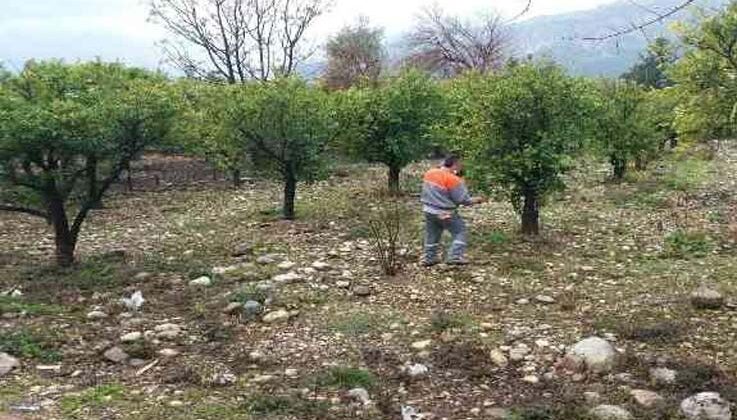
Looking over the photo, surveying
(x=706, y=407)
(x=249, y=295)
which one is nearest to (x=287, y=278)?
(x=249, y=295)

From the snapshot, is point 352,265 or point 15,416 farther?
point 352,265

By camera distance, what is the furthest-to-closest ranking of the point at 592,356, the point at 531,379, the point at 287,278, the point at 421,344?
the point at 287,278 → the point at 421,344 → the point at 592,356 → the point at 531,379

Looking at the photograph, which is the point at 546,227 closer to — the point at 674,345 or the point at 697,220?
the point at 697,220

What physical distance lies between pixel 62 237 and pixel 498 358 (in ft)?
24.0

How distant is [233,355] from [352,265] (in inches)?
136

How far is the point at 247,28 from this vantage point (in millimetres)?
36656

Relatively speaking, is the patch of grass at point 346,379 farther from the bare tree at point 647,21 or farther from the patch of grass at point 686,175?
the patch of grass at point 686,175

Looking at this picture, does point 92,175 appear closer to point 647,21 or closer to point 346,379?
point 346,379

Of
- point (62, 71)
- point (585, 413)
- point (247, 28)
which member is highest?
point (247, 28)

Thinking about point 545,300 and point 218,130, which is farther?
point 218,130

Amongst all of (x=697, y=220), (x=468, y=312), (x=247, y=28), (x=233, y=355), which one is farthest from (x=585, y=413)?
(x=247, y=28)

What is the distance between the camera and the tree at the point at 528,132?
11.4 meters

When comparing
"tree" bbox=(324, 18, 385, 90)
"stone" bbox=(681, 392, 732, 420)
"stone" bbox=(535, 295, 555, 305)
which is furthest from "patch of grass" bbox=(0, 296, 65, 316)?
"tree" bbox=(324, 18, 385, 90)

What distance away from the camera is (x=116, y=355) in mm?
7668
